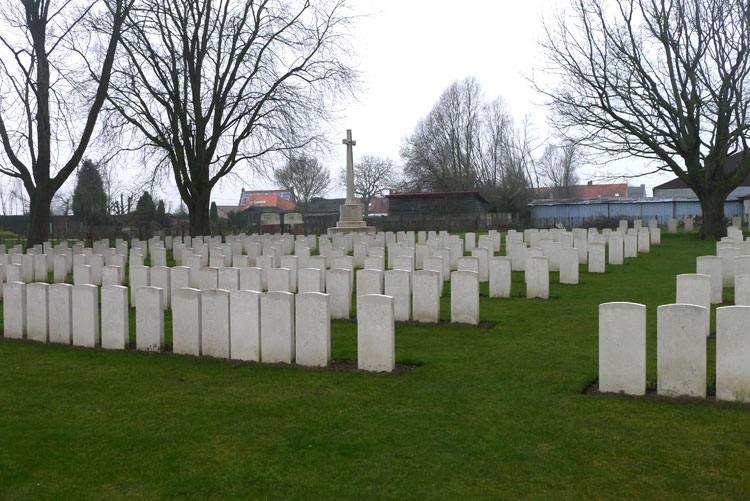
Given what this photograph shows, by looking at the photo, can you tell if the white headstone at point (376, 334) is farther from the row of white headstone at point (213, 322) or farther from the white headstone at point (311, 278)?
the white headstone at point (311, 278)

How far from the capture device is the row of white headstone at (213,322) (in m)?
7.02

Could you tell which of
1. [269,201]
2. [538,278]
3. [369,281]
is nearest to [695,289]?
[538,278]

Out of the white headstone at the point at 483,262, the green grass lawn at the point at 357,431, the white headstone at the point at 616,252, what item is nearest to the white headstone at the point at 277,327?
the green grass lawn at the point at 357,431

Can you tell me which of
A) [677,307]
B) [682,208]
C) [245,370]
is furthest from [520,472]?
[682,208]

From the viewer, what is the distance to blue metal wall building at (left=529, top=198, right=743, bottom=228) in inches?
1684

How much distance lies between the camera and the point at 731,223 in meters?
34.7

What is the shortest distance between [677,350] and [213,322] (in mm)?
4813

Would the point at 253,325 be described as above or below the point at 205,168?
below

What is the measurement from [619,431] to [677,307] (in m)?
1.33

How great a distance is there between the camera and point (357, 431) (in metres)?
5.17

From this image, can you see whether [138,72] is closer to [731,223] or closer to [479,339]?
[479,339]

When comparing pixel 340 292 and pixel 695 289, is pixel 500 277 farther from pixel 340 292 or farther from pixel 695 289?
pixel 695 289

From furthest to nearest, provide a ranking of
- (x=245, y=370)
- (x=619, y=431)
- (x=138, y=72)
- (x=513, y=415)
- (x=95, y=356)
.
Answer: (x=138, y=72) → (x=95, y=356) → (x=245, y=370) → (x=513, y=415) → (x=619, y=431)

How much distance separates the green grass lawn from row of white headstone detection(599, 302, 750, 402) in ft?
0.62
